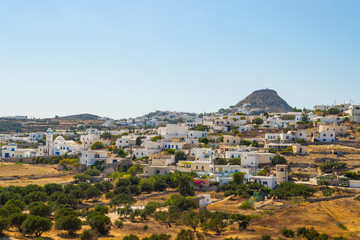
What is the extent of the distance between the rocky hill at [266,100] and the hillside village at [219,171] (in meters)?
89.5

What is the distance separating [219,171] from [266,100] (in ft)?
417

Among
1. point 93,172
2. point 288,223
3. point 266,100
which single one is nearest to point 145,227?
point 288,223

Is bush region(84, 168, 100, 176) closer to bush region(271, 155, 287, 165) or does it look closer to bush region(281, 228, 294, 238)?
bush region(271, 155, 287, 165)

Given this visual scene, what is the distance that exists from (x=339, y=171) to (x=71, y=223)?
27916 mm

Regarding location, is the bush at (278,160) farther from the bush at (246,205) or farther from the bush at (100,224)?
the bush at (100,224)

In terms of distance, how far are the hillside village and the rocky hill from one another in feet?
294

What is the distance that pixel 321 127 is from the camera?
171 feet

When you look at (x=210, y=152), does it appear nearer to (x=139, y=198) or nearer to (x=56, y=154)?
(x=139, y=198)

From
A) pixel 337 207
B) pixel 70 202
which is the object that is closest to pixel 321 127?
pixel 337 207

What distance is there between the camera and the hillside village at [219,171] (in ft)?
93.2

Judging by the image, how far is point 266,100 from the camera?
162m

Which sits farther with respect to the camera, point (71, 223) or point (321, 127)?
point (321, 127)

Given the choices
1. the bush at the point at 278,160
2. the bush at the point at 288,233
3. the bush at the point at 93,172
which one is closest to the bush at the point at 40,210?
the bush at the point at 288,233

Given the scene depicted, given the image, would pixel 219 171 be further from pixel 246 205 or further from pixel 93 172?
pixel 93 172
